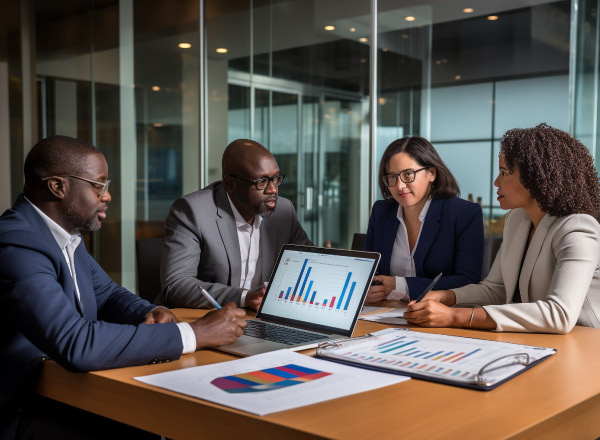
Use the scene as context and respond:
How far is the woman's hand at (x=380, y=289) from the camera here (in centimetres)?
237

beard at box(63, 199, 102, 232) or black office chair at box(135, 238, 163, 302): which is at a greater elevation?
beard at box(63, 199, 102, 232)

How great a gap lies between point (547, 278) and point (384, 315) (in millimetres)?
540

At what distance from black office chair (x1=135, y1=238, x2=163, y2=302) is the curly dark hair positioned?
1680 millimetres

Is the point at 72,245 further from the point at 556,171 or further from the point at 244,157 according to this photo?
the point at 556,171

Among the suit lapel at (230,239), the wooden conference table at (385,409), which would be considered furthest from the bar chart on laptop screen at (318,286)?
the suit lapel at (230,239)

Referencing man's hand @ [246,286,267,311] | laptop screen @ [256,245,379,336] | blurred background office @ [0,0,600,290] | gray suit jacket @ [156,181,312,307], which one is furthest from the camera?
blurred background office @ [0,0,600,290]

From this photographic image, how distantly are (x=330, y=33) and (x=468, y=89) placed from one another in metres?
1.09

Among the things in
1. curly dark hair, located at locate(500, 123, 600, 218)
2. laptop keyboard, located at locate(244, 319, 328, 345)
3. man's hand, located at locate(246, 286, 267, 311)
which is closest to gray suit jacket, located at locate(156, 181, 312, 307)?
man's hand, located at locate(246, 286, 267, 311)

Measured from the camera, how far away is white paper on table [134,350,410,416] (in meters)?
1.15

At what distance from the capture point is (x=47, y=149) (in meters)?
1.69

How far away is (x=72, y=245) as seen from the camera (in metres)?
1.80

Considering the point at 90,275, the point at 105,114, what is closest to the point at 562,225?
the point at 90,275

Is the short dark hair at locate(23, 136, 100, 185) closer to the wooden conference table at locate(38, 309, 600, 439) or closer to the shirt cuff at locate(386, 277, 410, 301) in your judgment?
the wooden conference table at locate(38, 309, 600, 439)

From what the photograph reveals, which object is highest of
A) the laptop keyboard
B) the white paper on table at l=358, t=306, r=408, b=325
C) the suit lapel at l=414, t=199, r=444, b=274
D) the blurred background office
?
the blurred background office
